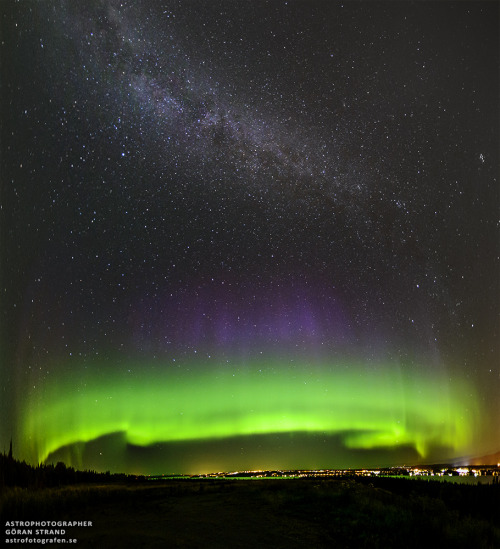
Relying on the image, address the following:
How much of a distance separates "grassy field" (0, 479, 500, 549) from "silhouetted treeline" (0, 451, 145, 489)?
1836 mm

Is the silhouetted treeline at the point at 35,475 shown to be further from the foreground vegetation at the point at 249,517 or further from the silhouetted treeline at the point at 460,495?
the silhouetted treeline at the point at 460,495

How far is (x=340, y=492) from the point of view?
52.4 feet

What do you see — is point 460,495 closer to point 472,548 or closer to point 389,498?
point 389,498

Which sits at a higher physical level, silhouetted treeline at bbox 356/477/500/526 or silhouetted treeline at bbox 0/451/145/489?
silhouetted treeline at bbox 0/451/145/489

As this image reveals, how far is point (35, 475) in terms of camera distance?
18.0m

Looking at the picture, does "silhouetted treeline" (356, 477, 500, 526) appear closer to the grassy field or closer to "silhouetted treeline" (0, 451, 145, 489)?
the grassy field

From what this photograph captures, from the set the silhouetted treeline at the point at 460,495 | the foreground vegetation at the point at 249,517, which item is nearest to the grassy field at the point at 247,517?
the foreground vegetation at the point at 249,517

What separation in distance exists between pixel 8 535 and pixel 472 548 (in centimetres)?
1023

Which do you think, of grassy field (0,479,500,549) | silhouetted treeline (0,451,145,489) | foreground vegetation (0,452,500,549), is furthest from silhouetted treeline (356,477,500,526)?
silhouetted treeline (0,451,145,489)

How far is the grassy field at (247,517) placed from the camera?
11.2 meters

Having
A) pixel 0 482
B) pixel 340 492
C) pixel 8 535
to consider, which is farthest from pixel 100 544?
pixel 340 492

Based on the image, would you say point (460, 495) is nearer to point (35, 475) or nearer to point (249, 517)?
point (249, 517)

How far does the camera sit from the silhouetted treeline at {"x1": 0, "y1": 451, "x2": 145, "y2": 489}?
16.8 meters

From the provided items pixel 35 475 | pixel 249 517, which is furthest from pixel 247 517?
pixel 35 475
